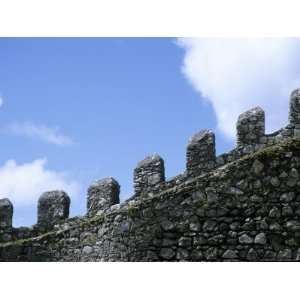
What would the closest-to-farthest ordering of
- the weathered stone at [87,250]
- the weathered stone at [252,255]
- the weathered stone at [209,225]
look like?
the weathered stone at [252,255]
the weathered stone at [209,225]
the weathered stone at [87,250]

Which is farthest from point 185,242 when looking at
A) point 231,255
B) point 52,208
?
point 52,208

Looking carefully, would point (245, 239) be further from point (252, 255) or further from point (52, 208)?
point (52, 208)

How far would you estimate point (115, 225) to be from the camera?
1181 centimetres

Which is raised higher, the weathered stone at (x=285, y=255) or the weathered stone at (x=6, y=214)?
the weathered stone at (x=6, y=214)

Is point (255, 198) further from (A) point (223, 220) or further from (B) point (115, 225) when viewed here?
(B) point (115, 225)

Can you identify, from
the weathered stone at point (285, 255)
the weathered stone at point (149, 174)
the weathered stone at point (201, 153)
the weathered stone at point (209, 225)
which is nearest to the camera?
the weathered stone at point (285, 255)

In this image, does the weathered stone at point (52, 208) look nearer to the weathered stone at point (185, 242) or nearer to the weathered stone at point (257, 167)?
the weathered stone at point (185, 242)

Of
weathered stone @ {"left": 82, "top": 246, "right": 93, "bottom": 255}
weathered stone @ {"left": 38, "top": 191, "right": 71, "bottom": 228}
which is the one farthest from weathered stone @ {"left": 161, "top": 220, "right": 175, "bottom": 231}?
weathered stone @ {"left": 38, "top": 191, "right": 71, "bottom": 228}

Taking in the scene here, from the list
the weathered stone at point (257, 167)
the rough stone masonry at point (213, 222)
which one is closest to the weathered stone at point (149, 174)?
the rough stone masonry at point (213, 222)

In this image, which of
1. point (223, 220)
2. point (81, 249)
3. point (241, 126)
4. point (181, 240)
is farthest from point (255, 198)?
point (81, 249)

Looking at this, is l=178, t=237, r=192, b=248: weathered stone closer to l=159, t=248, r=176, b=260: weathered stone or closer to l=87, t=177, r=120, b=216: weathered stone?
l=159, t=248, r=176, b=260: weathered stone

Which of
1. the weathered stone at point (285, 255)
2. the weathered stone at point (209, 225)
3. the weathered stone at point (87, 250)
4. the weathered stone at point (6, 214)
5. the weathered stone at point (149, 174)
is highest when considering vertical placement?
the weathered stone at point (149, 174)

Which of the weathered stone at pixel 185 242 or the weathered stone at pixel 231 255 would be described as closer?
the weathered stone at pixel 231 255

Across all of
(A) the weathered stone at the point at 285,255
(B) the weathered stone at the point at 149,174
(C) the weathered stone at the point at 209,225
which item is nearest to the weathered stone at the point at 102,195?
(B) the weathered stone at the point at 149,174
